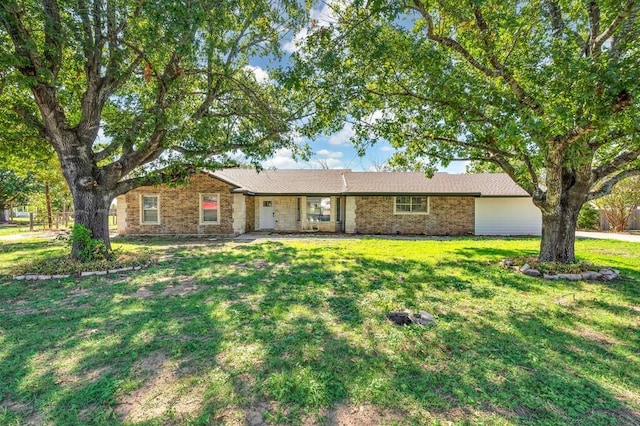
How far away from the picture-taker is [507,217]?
16.3 metres

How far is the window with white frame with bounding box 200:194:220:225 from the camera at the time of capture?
15.5 m

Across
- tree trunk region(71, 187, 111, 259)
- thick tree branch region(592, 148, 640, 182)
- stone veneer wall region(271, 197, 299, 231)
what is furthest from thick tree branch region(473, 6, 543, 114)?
stone veneer wall region(271, 197, 299, 231)

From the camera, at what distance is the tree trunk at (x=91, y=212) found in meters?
7.74

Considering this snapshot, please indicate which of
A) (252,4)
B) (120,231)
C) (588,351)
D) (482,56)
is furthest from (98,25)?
(120,231)

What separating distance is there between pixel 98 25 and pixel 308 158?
6.37 metres

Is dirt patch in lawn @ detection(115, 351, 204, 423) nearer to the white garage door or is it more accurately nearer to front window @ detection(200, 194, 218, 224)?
front window @ detection(200, 194, 218, 224)

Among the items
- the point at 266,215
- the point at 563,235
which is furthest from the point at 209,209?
the point at 563,235

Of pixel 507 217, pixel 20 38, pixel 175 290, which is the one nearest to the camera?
pixel 175 290

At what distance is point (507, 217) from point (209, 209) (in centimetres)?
1606

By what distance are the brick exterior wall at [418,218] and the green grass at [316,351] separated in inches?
378

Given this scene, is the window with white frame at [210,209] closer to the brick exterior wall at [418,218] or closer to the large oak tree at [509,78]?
the brick exterior wall at [418,218]

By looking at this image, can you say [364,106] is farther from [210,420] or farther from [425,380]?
[210,420]

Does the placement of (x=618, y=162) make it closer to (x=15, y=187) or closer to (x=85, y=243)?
(x=85, y=243)

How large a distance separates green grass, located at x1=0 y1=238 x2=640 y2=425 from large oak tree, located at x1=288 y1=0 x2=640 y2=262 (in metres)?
2.86
